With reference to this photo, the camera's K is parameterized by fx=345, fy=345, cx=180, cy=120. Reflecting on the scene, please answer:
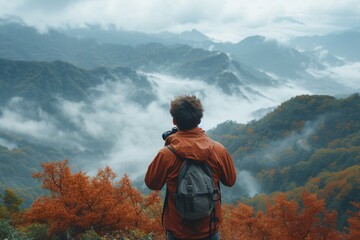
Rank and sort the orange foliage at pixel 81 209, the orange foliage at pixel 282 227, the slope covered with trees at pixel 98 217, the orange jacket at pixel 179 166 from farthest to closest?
1. the orange foliage at pixel 282 227
2. the orange foliage at pixel 81 209
3. the slope covered with trees at pixel 98 217
4. the orange jacket at pixel 179 166

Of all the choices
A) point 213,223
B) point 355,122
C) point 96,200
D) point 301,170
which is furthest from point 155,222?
point 355,122

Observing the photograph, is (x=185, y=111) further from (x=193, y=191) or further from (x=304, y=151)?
(x=304, y=151)

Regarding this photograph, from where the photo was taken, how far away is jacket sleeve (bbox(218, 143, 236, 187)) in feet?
19.4

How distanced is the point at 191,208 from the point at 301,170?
10757 centimetres

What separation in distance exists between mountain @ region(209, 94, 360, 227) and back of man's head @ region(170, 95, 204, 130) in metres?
68.2

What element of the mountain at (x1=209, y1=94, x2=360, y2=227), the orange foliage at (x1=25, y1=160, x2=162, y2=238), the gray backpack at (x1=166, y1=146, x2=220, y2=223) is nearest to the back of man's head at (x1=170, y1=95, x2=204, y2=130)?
the gray backpack at (x1=166, y1=146, x2=220, y2=223)

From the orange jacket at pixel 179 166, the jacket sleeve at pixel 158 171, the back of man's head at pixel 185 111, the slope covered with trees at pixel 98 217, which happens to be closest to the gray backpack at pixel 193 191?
the orange jacket at pixel 179 166

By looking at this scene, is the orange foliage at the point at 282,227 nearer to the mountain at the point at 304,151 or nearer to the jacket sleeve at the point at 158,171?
the jacket sleeve at the point at 158,171

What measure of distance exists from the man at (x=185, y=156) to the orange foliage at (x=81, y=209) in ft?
32.8

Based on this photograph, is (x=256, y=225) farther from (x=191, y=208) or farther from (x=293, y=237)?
(x=191, y=208)

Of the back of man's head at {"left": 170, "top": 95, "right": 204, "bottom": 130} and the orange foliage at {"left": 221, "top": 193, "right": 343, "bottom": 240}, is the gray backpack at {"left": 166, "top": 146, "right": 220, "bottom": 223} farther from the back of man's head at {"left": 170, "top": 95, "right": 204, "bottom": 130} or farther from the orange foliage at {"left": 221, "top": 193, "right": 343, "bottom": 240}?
the orange foliage at {"left": 221, "top": 193, "right": 343, "bottom": 240}

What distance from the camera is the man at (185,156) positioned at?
561 centimetres

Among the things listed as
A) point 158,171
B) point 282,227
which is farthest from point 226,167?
point 282,227

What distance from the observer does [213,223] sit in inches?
235
